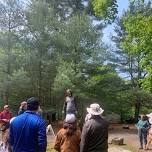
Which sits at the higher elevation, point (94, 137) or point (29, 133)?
point (29, 133)

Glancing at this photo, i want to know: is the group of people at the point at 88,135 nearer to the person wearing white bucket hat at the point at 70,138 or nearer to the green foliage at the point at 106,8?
the person wearing white bucket hat at the point at 70,138

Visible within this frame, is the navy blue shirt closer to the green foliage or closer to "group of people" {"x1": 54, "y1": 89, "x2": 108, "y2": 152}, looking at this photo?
"group of people" {"x1": 54, "y1": 89, "x2": 108, "y2": 152}

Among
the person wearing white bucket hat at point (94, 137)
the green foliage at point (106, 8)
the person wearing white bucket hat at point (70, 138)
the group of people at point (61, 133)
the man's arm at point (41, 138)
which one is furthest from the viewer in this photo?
the green foliage at point (106, 8)

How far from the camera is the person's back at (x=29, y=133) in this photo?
8727 mm

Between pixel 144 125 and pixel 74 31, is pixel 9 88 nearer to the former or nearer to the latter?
pixel 74 31

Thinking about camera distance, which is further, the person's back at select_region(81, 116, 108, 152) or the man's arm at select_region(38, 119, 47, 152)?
the person's back at select_region(81, 116, 108, 152)

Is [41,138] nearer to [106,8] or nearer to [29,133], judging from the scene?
[29,133]

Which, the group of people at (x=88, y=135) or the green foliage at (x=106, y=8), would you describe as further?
the green foliage at (x=106, y=8)

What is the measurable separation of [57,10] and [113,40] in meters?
7.34

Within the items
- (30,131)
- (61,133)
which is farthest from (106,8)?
(30,131)

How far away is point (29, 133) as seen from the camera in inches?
348

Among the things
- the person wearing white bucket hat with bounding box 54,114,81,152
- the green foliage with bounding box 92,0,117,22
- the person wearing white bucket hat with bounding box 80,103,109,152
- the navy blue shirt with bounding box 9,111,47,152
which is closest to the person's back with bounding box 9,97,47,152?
the navy blue shirt with bounding box 9,111,47,152

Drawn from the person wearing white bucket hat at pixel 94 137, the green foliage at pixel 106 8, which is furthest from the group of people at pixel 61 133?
the green foliage at pixel 106 8

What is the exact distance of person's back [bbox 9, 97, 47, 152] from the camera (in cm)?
873
